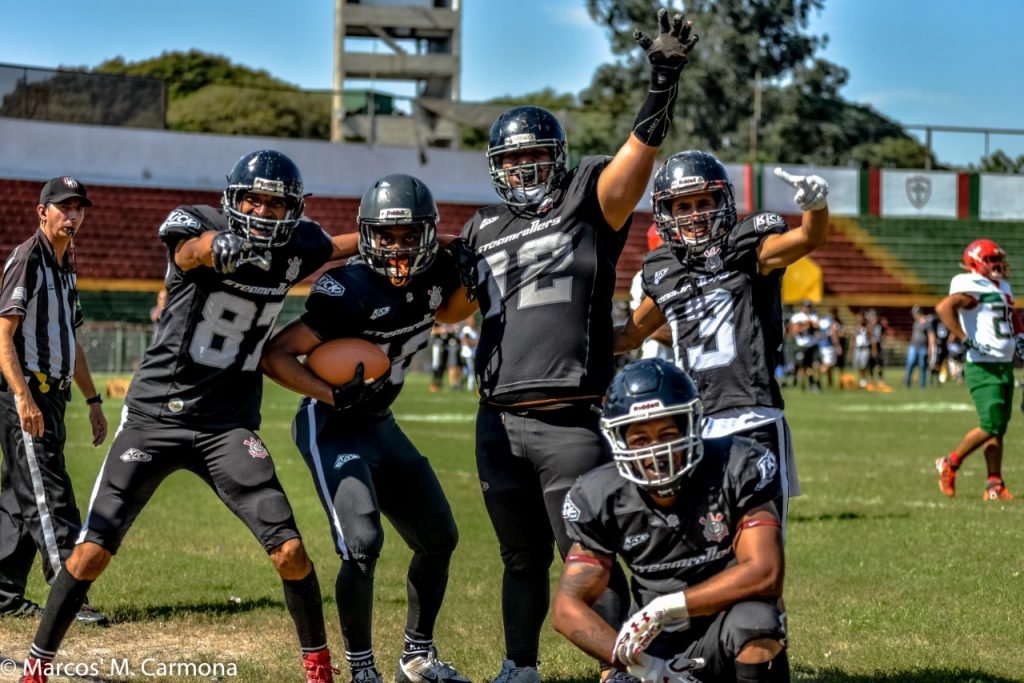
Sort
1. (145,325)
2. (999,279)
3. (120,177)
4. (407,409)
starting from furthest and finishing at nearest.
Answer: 1. (120,177)
2. (145,325)
3. (407,409)
4. (999,279)

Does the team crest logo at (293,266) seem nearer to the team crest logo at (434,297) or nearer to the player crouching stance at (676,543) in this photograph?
the team crest logo at (434,297)

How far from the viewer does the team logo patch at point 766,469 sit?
408cm

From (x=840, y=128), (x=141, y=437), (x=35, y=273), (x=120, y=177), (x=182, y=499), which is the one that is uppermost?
(x=840, y=128)

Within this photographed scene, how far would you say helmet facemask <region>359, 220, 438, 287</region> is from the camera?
5152mm

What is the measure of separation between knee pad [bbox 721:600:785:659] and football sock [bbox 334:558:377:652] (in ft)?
5.19

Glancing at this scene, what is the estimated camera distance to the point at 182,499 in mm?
11203

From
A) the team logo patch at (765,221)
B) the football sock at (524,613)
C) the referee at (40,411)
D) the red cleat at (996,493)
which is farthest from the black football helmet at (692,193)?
the red cleat at (996,493)

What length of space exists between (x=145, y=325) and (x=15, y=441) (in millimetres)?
23930

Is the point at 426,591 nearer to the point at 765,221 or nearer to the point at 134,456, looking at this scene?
the point at 134,456

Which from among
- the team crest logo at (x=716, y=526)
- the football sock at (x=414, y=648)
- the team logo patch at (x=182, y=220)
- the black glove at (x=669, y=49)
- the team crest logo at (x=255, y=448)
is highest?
the black glove at (x=669, y=49)

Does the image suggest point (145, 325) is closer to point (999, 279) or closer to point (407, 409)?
point (407, 409)

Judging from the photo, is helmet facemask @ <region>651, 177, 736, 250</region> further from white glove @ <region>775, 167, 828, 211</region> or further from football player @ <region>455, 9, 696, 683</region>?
white glove @ <region>775, 167, 828, 211</region>

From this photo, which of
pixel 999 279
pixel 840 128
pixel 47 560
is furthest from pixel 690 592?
pixel 840 128

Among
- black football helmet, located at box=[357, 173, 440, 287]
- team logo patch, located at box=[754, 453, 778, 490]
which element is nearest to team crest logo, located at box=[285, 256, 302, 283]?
black football helmet, located at box=[357, 173, 440, 287]
